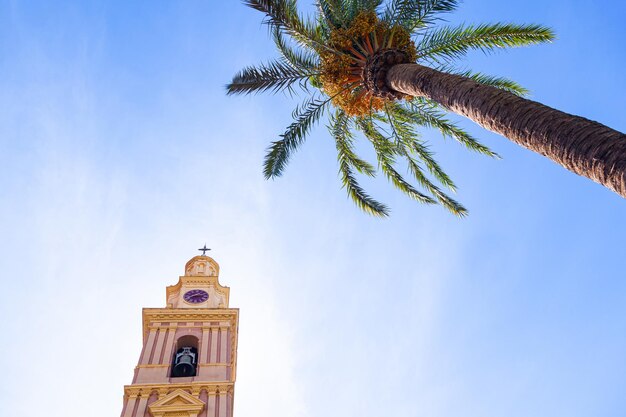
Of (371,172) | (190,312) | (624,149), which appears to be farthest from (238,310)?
(624,149)

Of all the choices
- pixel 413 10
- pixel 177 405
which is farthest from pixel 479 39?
pixel 177 405

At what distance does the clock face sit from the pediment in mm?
8359

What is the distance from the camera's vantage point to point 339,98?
1440 centimetres

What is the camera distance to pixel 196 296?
32.7 meters

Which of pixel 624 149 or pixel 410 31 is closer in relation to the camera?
pixel 624 149

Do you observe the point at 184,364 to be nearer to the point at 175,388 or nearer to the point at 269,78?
the point at 175,388

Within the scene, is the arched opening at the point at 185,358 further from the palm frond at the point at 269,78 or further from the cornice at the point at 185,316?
the palm frond at the point at 269,78

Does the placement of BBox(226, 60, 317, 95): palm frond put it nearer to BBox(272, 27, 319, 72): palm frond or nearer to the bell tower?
BBox(272, 27, 319, 72): palm frond

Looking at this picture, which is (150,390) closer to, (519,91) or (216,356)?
(216,356)

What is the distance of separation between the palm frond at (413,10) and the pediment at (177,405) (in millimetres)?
16936

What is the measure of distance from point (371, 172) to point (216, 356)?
13.4 meters

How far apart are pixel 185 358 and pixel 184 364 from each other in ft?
1.03

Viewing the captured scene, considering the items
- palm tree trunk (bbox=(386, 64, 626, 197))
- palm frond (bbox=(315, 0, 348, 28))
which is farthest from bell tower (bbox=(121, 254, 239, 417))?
palm tree trunk (bbox=(386, 64, 626, 197))

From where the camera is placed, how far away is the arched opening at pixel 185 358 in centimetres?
2672
